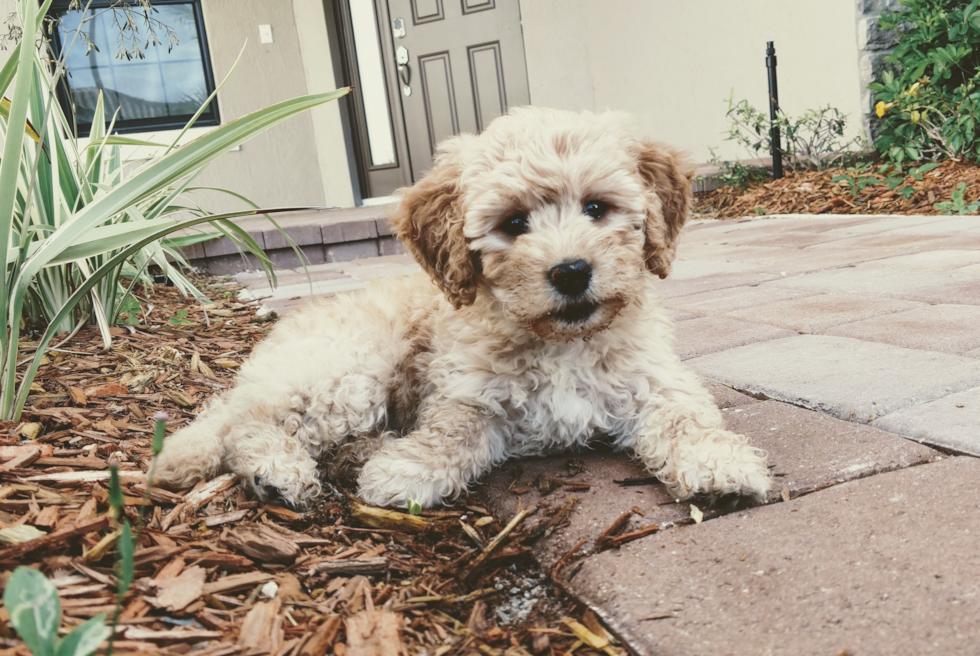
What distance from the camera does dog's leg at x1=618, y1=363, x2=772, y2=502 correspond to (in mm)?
1802

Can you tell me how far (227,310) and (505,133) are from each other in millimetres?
2789

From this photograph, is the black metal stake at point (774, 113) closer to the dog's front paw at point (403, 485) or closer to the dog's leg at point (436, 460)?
the dog's leg at point (436, 460)

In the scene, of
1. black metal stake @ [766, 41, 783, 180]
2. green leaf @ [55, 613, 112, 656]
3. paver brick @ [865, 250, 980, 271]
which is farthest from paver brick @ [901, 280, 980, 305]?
black metal stake @ [766, 41, 783, 180]

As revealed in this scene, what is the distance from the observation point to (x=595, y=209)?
2240mm

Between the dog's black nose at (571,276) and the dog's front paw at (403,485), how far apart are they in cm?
60

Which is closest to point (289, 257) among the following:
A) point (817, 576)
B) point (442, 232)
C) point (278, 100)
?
point (278, 100)

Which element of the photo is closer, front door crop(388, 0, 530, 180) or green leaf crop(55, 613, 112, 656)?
green leaf crop(55, 613, 112, 656)

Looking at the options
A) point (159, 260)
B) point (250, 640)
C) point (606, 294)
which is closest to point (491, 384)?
point (606, 294)

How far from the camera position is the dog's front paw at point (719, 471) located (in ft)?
5.87

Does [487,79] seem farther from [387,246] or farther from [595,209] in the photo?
[595,209]

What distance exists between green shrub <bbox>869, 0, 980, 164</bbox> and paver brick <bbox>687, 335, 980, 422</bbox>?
4877mm

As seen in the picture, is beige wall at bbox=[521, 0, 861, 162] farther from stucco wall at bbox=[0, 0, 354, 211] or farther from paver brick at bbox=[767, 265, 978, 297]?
paver brick at bbox=[767, 265, 978, 297]

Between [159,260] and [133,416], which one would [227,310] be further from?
[133,416]

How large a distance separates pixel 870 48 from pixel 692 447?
22.7 ft
